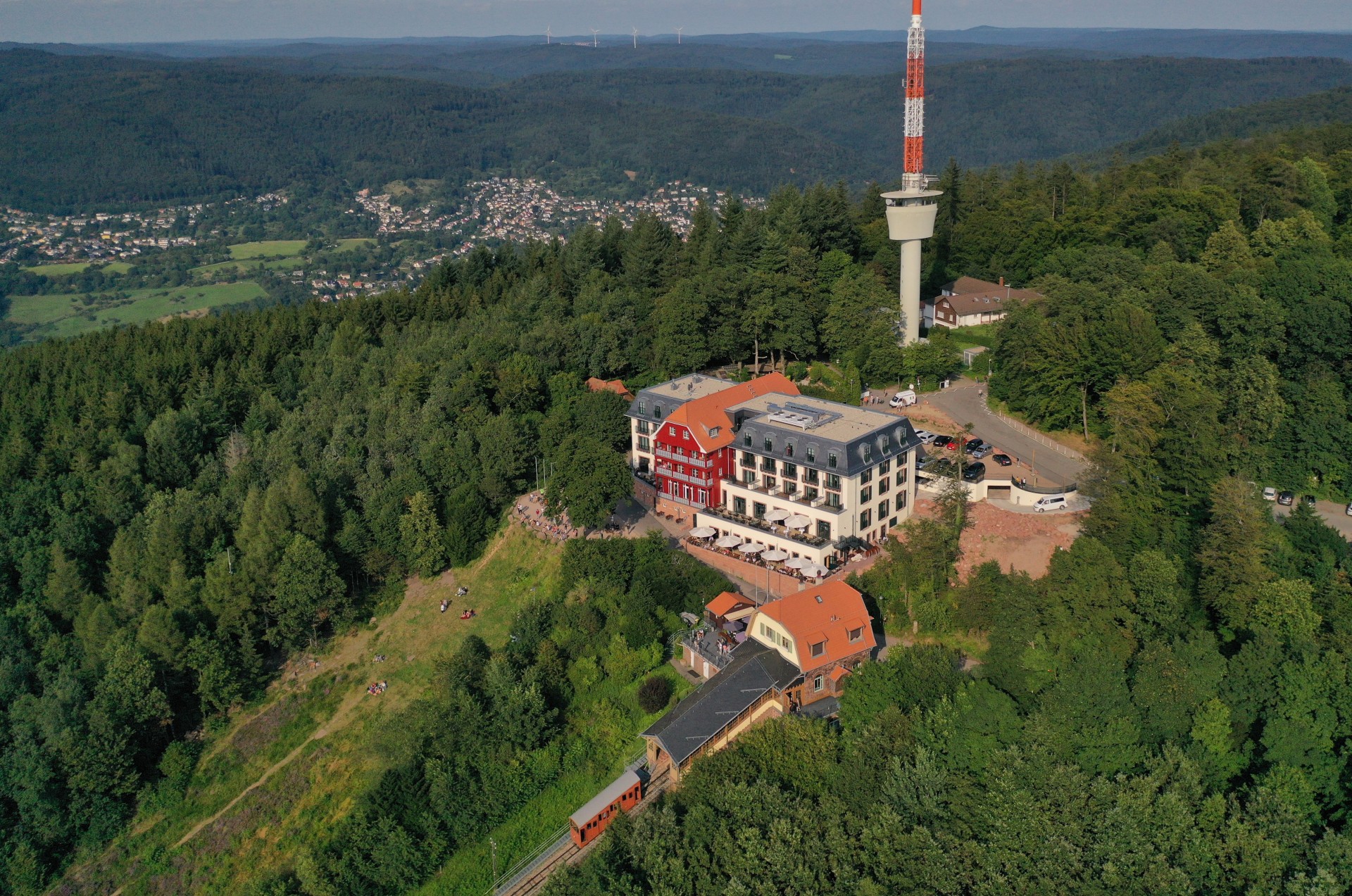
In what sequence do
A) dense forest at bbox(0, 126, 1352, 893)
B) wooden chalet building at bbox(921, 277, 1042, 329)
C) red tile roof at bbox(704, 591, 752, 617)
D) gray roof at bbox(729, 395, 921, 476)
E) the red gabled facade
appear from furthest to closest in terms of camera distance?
1. wooden chalet building at bbox(921, 277, 1042, 329)
2. the red gabled facade
3. gray roof at bbox(729, 395, 921, 476)
4. red tile roof at bbox(704, 591, 752, 617)
5. dense forest at bbox(0, 126, 1352, 893)

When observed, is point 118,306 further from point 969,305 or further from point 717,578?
point 717,578

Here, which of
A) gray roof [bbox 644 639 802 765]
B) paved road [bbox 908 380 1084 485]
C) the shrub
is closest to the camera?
gray roof [bbox 644 639 802 765]

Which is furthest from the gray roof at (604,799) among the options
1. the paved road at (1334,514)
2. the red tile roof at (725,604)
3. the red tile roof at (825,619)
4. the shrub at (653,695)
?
the paved road at (1334,514)

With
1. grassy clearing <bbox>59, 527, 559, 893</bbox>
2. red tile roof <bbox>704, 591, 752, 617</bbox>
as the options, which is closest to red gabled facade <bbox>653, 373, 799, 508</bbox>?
grassy clearing <bbox>59, 527, 559, 893</bbox>

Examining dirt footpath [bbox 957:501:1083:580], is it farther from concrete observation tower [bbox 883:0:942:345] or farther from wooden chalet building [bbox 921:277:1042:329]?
wooden chalet building [bbox 921:277:1042:329]

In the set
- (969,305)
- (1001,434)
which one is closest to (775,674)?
(1001,434)
